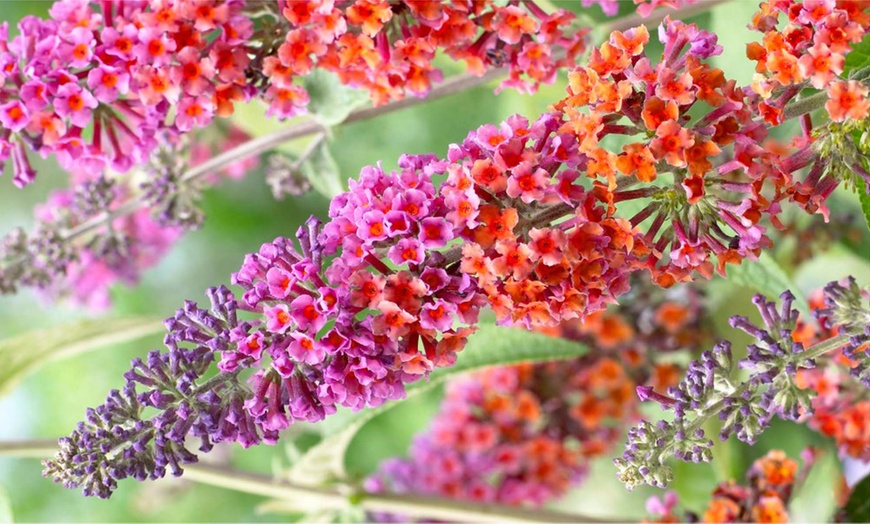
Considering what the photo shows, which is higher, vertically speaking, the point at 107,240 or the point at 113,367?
the point at 107,240

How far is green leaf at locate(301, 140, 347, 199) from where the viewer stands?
105cm

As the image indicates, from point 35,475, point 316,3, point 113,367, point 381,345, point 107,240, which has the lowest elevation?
point 35,475

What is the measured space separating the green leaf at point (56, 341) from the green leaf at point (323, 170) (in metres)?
0.25

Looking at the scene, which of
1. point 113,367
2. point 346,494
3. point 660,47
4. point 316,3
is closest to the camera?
point 316,3

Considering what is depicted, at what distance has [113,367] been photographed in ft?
6.43

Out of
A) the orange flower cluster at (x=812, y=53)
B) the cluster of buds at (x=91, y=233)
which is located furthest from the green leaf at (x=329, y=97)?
the orange flower cluster at (x=812, y=53)

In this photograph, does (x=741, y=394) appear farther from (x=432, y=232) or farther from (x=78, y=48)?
(x=78, y=48)

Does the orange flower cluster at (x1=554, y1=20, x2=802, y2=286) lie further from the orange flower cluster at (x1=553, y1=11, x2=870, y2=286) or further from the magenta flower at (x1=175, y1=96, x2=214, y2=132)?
the magenta flower at (x1=175, y1=96, x2=214, y2=132)

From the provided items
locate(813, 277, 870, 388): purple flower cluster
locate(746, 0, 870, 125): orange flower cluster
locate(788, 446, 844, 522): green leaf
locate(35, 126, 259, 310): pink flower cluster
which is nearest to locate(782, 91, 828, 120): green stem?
locate(746, 0, 870, 125): orange flower cluster

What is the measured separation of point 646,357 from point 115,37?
828mm

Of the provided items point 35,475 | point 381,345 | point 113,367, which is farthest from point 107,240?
point 35,475

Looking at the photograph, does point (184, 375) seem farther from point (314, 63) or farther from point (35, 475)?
point (35, 475)

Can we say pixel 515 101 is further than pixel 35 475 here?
No

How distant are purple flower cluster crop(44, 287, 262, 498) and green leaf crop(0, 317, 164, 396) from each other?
1.39 feet
